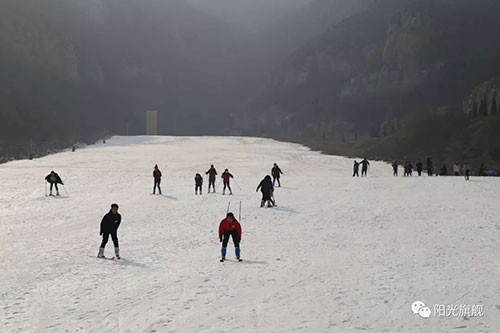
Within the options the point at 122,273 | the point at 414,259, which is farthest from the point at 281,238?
the point at 122,273

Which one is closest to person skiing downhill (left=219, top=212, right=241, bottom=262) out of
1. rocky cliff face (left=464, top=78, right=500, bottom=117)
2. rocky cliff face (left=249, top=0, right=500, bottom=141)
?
rocky cliff face (left=464, top=78, right=500, bottom=117)

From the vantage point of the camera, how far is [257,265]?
11.2 m

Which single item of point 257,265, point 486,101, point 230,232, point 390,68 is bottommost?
point 257,265

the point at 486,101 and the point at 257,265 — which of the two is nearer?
the point at 257,265

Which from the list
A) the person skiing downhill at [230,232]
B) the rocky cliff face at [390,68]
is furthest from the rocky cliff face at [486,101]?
the person skiing downhill at [230,232]

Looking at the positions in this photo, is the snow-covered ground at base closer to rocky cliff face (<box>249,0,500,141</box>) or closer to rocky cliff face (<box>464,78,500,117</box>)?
rocky cliff face (<box>464,78,500,117</box>)

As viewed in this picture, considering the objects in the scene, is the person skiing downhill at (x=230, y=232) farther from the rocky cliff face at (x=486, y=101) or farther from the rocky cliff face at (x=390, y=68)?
the rocky cliff face at (x=390, y=68)

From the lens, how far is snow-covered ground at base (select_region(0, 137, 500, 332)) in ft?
25.9

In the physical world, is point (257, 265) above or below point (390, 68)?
below

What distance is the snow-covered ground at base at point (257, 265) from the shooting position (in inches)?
311

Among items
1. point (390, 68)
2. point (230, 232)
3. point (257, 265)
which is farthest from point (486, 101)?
point (390, 68)

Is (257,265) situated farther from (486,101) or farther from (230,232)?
(486,101)

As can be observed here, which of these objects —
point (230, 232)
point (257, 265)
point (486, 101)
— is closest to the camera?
point (257, 265)

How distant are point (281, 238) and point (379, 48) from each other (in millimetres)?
154737
